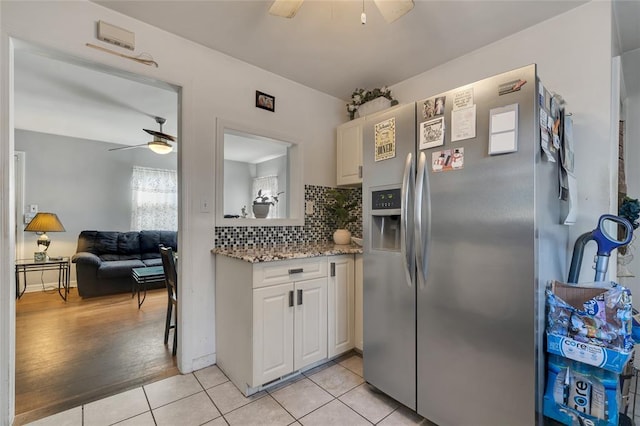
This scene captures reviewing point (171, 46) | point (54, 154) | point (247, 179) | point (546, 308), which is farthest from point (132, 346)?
point (247, 179)

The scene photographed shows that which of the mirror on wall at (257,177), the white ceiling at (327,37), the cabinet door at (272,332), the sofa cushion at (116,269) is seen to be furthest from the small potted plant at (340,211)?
the sofa cushion at (116,269)

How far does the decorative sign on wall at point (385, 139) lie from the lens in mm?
1694

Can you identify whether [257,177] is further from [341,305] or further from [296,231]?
[341,305]

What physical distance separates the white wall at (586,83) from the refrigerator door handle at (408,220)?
0.98m

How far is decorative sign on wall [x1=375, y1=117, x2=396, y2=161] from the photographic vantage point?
169 centimetres

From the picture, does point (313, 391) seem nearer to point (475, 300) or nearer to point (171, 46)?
point (475, 300)

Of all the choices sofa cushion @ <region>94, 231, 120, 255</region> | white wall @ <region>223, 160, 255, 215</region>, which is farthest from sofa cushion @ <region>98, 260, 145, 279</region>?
white wall @ <region>223, 160, 255, 215</region>

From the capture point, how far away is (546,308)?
130cm

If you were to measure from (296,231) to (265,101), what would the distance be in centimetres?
122

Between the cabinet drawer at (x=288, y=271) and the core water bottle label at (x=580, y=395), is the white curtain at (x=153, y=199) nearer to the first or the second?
the cabinet drawer at (x=288, y=271)

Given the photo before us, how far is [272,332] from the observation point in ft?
6.00

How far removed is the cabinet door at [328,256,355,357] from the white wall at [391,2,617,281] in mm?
1415

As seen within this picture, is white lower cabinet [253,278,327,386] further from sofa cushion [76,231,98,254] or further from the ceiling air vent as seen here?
sofa cushion [76,231,98,254]

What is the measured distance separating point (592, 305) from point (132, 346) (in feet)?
10.5
